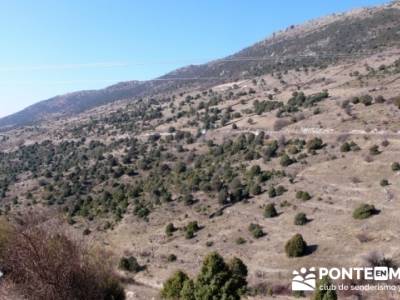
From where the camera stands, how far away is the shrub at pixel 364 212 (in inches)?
1308

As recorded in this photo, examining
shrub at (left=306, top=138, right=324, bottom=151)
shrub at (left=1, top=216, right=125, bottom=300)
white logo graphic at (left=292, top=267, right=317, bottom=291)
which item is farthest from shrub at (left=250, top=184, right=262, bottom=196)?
shrub at (left=1, top=216, right=125, bottom=300)

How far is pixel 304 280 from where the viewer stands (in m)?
26.7

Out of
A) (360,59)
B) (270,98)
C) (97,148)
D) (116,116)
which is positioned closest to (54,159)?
(97,148)

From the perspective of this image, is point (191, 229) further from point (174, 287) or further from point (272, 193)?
point (174, 287)

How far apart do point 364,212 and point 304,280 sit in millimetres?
9320

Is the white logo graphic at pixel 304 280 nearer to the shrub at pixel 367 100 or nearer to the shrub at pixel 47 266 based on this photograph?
the shrub at pixel 47 266

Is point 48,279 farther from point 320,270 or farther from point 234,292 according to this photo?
point 320,270

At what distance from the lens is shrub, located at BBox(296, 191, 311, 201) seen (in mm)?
40094

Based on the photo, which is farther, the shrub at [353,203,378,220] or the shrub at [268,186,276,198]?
the shrub at [268,186,276,198]

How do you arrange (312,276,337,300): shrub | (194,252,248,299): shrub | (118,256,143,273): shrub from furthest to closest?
(118,256,143,273): shrub, (194,252,248,299): shrub, (312,276,337,300): shrub

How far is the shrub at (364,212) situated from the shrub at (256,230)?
709 cm

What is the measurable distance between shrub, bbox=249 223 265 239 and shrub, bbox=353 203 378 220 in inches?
279

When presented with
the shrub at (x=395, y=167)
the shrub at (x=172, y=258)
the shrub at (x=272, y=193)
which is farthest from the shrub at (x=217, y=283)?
the shrub at (x=395, y=167)

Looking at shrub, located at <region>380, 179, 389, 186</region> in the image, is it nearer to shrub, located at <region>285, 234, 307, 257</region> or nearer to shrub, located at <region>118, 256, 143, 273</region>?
shrub, located at <region>285, 234, 307, 257</region>
